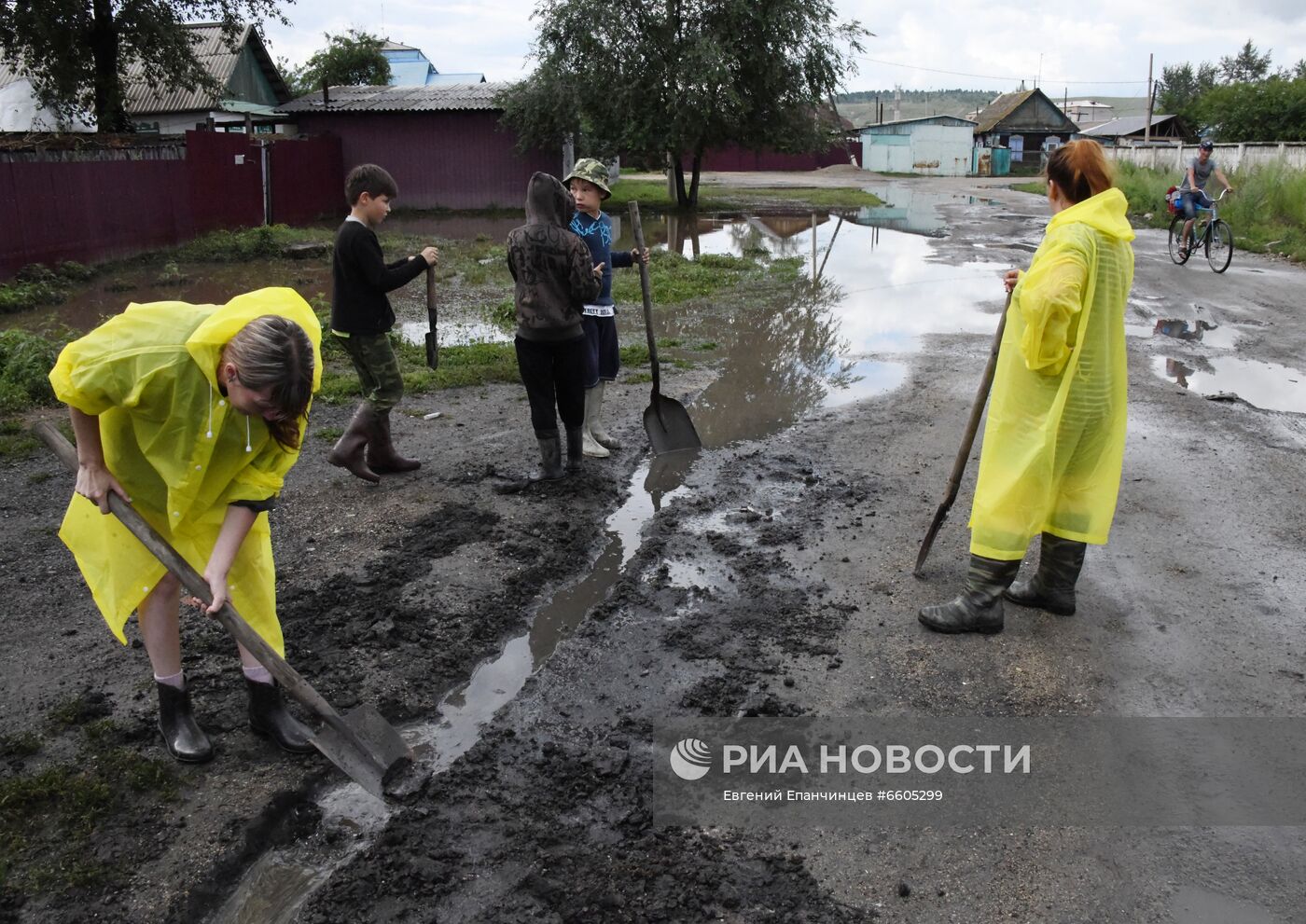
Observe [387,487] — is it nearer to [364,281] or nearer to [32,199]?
[364,281]

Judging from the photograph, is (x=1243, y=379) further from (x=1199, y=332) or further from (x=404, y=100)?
(x=404, y=100)

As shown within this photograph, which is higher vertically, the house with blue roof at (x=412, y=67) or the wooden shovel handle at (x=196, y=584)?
the house with blue roof at (x=412, y=67)

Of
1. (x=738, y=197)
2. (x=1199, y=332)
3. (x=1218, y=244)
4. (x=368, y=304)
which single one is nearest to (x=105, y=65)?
(x=368, y=304)

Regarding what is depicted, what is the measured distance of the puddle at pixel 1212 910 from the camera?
2430 mm

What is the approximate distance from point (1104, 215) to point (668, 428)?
3.19m

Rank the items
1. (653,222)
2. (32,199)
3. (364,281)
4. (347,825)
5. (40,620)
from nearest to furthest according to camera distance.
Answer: (347,825) → (40,620) → (364,281) → (32,199) → (653,222)

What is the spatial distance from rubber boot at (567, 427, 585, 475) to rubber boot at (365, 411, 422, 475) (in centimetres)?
90

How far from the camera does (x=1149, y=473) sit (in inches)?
223

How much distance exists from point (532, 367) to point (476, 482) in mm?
733

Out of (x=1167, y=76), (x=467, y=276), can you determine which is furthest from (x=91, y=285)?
(x=1167, y=76)

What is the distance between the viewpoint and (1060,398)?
3.60 metres

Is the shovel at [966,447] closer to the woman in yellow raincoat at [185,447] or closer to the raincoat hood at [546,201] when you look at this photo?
the raincoat hood at [546,201]

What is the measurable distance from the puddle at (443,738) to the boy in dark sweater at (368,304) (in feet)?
4.68

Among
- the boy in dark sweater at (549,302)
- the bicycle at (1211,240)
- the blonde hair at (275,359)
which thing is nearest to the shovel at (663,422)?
the boy in dark sweater at (549,302)
